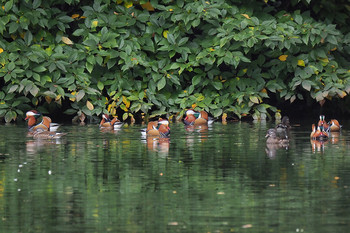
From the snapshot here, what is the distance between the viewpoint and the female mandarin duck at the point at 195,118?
802 inches

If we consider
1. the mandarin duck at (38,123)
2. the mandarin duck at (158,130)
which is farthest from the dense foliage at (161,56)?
the mandarin duck at (158,130)

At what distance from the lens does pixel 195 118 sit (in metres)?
20.5

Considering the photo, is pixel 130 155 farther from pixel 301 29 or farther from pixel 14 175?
pixel 301 29

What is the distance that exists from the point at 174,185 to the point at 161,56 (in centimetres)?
1077

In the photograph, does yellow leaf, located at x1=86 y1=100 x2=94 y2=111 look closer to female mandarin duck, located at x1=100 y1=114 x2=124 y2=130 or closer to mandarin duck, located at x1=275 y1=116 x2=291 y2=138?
female mandarin duck, located at x1=100 y1=114 x2=124 y2=130

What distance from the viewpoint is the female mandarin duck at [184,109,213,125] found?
20370mm

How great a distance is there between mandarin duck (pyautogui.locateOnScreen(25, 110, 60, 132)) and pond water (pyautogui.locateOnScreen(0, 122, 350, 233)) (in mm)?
1051

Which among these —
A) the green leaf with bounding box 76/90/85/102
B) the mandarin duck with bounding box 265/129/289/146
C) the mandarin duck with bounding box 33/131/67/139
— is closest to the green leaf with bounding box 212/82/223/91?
the green leaf with bounding box 76/90/85/102

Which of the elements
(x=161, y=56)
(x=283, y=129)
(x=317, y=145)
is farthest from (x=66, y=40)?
(x=317, y=145)

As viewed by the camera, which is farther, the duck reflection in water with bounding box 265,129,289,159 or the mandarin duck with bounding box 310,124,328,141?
the mandarin duck with bounding box 310,124,328,141

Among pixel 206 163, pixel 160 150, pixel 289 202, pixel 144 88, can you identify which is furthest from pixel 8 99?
pixel 289 202

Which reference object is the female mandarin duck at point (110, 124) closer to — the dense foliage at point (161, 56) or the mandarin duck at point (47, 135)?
the dense foliage at point (161, 56)

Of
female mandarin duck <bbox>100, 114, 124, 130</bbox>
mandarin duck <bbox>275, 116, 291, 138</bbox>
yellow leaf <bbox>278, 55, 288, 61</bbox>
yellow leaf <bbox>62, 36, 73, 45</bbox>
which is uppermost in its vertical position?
yellow leaf <bbox>62, 36, 73, 45</bbox>

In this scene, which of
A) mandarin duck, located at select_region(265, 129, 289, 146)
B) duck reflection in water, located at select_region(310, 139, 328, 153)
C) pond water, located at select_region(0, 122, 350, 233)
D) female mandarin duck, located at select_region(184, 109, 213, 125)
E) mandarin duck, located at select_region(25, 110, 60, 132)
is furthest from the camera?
female mandarin duck, located at select_region(184, 109, 213, 125)
